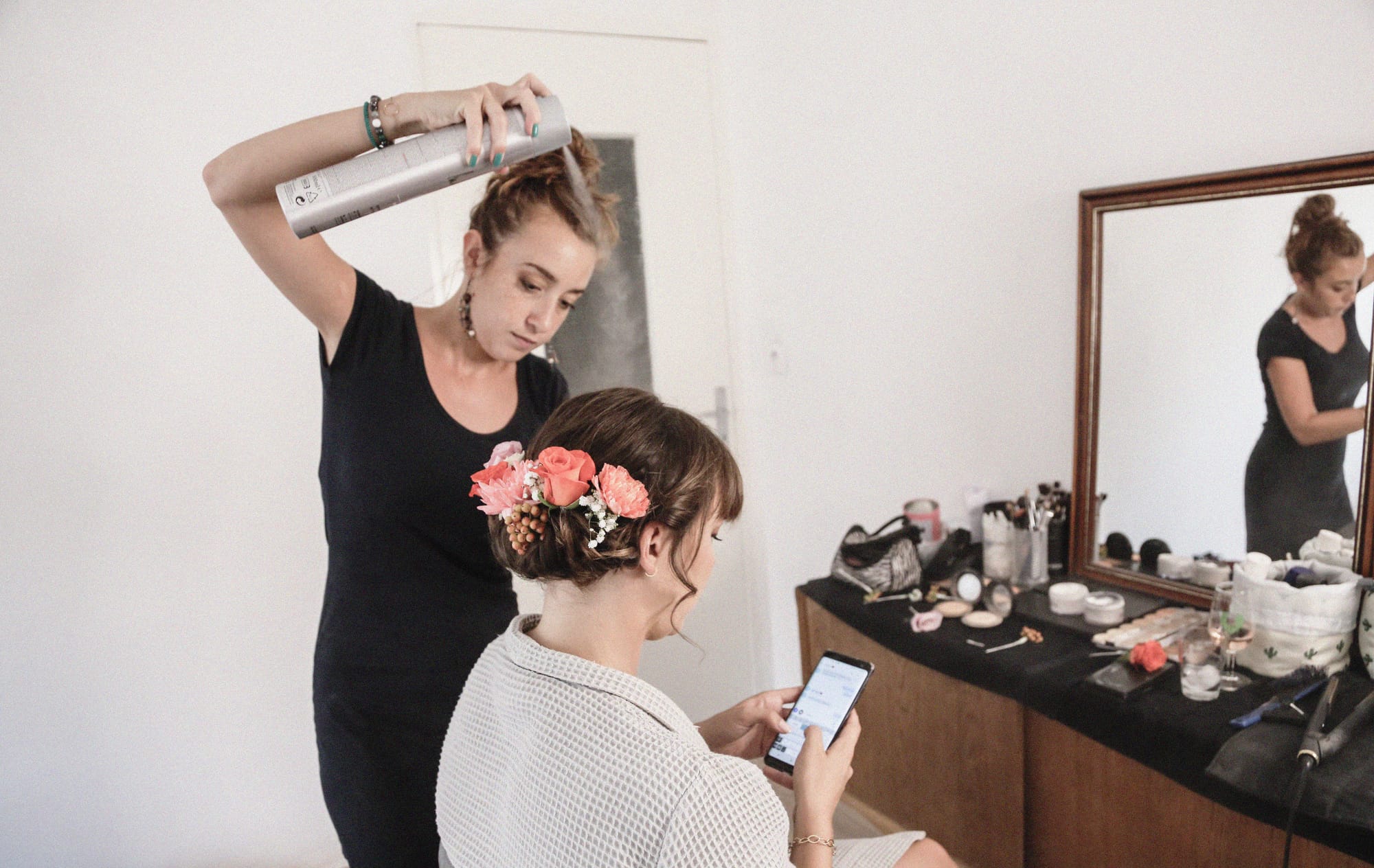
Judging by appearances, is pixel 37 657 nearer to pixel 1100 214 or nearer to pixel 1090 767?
pixel 1090 767

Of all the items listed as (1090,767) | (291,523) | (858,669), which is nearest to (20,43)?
(291,523)

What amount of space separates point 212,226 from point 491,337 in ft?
3.36

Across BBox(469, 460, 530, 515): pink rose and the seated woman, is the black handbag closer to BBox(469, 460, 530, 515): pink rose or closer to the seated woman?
the seated woman

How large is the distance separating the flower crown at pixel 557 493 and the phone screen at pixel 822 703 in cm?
46

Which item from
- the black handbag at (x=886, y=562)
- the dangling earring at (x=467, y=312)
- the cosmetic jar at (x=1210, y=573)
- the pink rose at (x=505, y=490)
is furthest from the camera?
the black handbag at (x=886, y=562)

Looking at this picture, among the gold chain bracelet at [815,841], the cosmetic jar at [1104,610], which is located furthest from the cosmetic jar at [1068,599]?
the gold chain bracelet at [815,841]

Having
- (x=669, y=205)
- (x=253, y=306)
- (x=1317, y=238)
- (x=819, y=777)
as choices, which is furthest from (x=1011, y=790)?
(x=253, y=306)

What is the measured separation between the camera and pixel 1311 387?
155 cm

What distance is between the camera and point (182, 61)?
1937 millimetres

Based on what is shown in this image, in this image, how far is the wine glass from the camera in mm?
1503

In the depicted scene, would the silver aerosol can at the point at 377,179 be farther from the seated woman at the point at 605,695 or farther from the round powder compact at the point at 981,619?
the round powder compact at the point at 981,619

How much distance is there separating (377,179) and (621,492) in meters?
0.42

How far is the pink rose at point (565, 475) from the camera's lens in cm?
90

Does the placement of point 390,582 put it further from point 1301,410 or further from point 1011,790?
point 1301,410
